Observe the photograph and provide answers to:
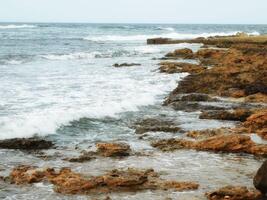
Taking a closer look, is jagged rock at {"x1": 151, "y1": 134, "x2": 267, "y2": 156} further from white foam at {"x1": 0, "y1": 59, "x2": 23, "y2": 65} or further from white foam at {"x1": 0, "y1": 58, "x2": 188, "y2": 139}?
white foam at {"x1": 0, "y1": 59, "x2": 23, "y2": 65}

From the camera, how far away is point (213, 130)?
13.5 meters

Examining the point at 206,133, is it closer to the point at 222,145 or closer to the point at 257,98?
the point at 222,145

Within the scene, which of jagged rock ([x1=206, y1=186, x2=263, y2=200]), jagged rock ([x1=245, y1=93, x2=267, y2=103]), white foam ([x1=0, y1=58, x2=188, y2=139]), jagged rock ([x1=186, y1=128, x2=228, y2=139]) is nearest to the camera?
jagged rock ([x1=206, y1=186, x2=263, y2=200])

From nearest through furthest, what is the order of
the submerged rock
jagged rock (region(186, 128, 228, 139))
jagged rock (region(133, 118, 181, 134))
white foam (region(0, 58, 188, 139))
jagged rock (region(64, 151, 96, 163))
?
the submerged rock < jagged rock (region(64, 151, 96, 163)) < jagged rock (region(186, 128, 228, 139)) < jagged rock (region(133, 118, 181, 134)) < white foam (region(0, 58, 188, 139))

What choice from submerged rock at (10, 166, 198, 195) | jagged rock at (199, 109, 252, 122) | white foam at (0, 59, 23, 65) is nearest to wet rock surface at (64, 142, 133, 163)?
submerged rock at (10, 166, 198, 195)

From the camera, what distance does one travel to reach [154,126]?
14305mm

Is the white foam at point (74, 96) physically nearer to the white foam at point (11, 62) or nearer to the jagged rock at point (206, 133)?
the jagged rock at point (206, 133)

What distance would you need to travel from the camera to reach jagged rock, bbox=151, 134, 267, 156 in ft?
37.9

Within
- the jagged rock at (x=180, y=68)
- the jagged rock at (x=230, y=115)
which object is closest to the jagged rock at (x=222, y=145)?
the jagged rock at (x=230, y=115)

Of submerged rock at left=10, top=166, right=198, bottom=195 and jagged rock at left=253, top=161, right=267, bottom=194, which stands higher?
jagged rock at left=253, top=161, right=267, bottom=194

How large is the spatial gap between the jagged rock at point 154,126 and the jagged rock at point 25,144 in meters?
2.72

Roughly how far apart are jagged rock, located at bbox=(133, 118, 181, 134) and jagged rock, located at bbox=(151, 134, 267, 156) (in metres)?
1.46

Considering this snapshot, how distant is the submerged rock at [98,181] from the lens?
28.8 ft

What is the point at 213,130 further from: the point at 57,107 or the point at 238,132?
the point at 57,107
